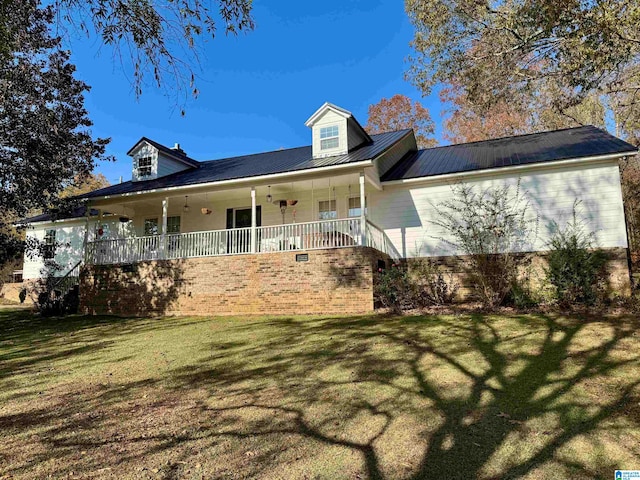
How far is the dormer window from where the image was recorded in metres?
17.4

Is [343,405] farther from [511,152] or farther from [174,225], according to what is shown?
[174,225]

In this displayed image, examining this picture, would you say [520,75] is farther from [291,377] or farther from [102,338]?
[102,338]

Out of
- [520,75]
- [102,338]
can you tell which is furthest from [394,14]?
[102,338]

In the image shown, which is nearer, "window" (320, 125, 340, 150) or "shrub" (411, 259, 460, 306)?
"shrub" (411, 259, 460, 306)

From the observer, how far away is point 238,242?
527 inches

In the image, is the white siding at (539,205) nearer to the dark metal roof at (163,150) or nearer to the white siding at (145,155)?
the dark metal roof at (163,150)

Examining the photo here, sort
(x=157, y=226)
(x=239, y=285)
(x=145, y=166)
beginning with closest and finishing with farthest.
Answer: (x=239, y=285) → (x=145, y=166) → (x=157, y=226)

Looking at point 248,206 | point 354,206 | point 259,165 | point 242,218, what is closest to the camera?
point 354,206

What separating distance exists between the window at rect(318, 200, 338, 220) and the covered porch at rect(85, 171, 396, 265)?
0.12 ft

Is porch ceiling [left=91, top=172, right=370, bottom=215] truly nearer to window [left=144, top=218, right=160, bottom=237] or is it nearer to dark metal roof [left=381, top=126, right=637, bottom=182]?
window [left=144, top=218, right=160, bottom=237]

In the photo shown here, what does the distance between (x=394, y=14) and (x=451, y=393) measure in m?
11.9

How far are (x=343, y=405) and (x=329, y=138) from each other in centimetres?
1132

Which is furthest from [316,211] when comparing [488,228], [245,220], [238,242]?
[488,228]

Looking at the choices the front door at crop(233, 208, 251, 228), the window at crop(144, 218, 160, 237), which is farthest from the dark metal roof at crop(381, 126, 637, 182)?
the window at crop(144, 218, 160, 237)
